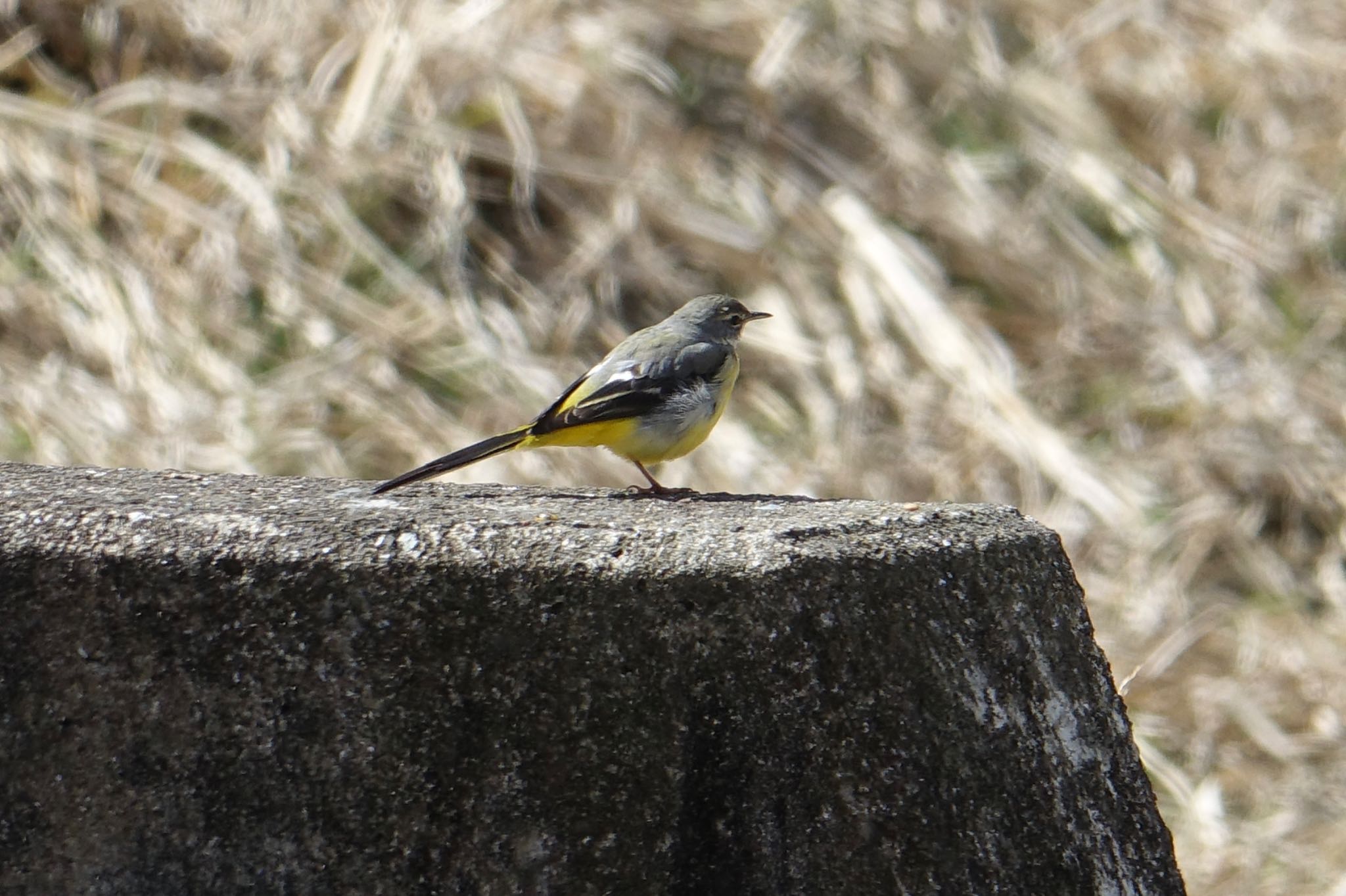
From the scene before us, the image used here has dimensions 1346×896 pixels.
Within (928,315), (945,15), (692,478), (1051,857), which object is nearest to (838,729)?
(1051,857)

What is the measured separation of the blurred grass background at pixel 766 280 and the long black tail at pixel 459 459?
2.12 metres

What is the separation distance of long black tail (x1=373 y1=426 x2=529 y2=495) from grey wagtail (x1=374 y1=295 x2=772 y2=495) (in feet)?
0.29

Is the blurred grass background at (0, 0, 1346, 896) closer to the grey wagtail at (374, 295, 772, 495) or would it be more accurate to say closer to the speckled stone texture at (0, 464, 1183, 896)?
the grey wagtail at (374, 295, 772, 495)

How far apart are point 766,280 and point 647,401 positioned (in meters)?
3.07

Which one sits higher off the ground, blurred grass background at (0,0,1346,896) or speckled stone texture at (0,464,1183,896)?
speckled stone texture at (0,464,1183,896)

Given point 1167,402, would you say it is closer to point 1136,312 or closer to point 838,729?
point 1136,312

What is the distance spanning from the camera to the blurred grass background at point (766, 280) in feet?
19.8

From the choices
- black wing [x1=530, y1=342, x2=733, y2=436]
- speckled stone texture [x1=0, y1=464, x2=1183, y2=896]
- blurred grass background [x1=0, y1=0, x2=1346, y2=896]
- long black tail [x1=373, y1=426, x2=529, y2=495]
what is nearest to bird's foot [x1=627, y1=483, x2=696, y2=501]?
long black tail [x1=373, y1=426, x2=529, y2=495]

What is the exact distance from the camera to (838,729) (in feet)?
7.51

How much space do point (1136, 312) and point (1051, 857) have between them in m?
5.48

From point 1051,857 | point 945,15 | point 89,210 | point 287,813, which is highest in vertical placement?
point 287,813

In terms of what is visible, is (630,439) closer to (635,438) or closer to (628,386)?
(635,438)

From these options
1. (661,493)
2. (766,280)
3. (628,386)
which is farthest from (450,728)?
(766,280)

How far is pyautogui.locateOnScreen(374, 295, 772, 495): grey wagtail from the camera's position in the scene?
4.21 meters
